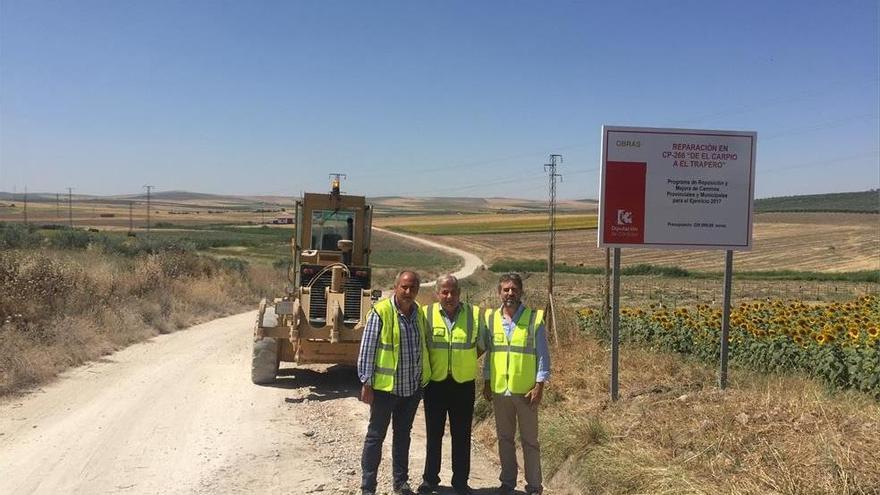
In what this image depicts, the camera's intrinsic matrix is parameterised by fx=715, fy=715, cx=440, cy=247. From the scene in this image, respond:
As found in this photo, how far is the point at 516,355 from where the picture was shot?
5344mm

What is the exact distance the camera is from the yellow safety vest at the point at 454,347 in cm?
541

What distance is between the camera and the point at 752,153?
721 cm

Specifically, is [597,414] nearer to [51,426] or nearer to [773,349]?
[773,349]

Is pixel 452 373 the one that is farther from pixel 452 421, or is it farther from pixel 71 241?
pixel 71 241

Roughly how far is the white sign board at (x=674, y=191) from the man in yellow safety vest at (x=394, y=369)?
266cm

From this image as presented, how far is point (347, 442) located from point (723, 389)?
3823 mm

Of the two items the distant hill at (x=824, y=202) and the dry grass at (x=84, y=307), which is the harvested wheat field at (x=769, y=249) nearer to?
the dry grass at (x=84, y=307)

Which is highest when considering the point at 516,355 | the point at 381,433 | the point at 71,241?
the point at 516,355

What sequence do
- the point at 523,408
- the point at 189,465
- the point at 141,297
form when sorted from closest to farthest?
Result: 1. the point at 523,408
2. the point at 189,465
3. the point at 141,297

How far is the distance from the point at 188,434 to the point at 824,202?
143 m

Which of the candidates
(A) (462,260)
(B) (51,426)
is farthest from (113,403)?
(A) (462,260)

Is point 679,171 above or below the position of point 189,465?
above

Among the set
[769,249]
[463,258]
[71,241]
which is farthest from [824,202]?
[71,241]

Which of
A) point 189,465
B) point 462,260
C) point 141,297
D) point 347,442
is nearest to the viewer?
point 189,465
